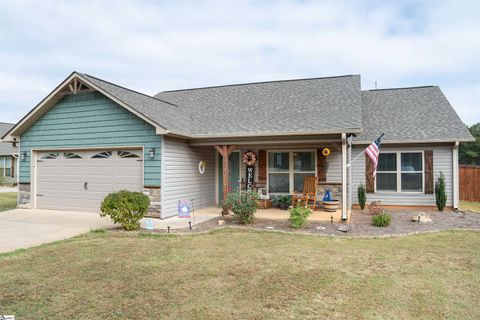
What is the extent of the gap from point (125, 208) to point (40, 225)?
8.56ft

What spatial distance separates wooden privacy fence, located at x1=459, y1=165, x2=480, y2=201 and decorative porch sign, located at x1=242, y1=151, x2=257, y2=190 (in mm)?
9460

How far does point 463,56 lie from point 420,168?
287 inches

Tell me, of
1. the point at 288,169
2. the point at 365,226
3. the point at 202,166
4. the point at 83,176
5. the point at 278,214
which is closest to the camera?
the point at 365,226

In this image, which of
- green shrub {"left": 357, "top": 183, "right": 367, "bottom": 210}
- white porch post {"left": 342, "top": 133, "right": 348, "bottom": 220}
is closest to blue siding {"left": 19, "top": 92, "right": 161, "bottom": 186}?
white porch post {"left": 342, "top": 133, "right": 348, "bottom": 220}

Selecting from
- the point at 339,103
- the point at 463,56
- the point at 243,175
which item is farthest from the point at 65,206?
the point at 463,56

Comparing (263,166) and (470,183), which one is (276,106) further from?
(470,183)

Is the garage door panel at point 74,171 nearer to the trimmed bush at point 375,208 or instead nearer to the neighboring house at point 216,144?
the neighboring house at point 216,144

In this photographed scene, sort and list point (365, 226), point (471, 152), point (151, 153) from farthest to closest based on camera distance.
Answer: point (471, 152) < point (151, 153) < point (365, 226)

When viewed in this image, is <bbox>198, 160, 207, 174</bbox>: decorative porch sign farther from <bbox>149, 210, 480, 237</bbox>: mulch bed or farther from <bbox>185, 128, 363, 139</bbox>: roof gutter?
<bbox>149, 210, 480, 237</bbox>: mulch bed

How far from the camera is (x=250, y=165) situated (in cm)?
1192

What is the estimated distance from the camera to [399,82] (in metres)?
26.1

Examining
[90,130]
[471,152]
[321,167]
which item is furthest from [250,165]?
[471,152]

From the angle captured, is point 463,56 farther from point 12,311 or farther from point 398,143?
point 12,311

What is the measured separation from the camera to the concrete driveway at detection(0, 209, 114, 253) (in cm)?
668
